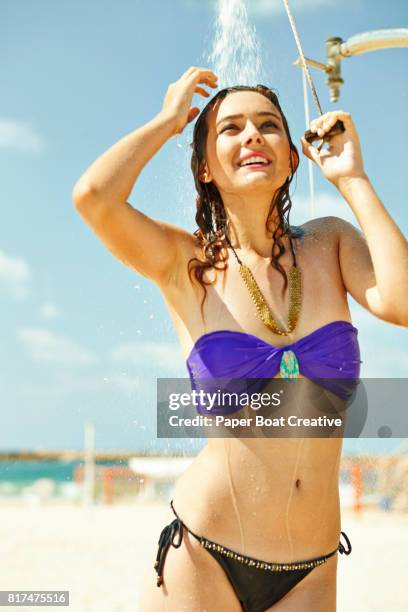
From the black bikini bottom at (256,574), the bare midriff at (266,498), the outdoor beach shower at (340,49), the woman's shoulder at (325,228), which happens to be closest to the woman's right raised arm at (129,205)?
the woman's shoulder at (325,228)

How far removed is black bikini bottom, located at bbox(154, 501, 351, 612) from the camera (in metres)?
2.82

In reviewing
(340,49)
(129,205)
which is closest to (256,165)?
(129,205)

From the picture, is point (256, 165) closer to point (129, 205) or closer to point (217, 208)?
point (217, 208)

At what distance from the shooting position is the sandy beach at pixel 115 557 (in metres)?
9.95

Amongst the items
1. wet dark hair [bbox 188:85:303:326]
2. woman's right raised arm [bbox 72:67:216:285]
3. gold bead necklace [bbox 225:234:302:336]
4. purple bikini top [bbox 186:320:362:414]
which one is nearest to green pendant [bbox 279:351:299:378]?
purple bikini top [bbox 186:320:362:414]

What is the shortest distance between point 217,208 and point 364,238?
589 millimetres

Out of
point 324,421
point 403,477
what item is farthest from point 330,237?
point 403,477

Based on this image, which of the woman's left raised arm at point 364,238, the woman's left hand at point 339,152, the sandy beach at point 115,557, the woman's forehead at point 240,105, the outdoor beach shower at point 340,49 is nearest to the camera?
the woman's left raised arm at point 364,238

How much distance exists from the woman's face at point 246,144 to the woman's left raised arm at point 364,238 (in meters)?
0.13

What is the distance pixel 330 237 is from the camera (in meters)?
3.13

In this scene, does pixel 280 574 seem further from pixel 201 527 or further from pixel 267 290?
pixel 267 290

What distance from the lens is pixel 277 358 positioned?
2.84m

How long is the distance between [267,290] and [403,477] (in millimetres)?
16906

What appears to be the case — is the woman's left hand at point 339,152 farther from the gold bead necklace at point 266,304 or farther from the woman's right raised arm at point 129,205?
the woman's right raised arm at point 129,205
